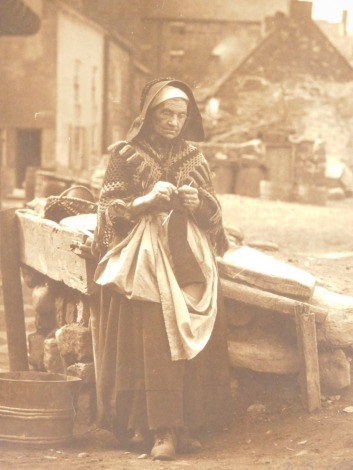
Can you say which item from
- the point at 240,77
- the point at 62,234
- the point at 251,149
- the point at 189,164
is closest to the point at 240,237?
the point at 62,234

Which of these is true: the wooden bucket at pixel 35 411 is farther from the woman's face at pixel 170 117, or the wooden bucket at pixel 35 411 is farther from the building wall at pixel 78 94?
the building wall at pixel 78 94

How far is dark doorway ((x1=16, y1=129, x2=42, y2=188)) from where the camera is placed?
65.4 ft

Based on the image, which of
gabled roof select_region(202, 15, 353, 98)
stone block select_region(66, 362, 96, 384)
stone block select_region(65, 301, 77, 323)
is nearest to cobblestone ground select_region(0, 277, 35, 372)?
stone block select_region(65, 301, 77, 323)

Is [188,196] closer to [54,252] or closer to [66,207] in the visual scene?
[54,252]

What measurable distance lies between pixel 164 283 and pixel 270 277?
32.4 inches

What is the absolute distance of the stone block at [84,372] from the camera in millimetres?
6293

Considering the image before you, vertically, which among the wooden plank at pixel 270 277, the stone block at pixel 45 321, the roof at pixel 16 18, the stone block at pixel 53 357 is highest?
the roof at pixel 16 18

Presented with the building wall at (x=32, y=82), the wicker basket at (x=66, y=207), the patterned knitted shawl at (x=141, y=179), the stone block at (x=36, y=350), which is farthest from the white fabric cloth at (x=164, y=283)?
Result: the building wall at (x=32, y=82)

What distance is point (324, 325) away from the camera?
584 centimetres

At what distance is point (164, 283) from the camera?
17.6ft

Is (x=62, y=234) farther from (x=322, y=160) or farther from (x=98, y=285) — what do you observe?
(x=322, y=160)

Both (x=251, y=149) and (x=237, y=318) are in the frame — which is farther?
(x=251, y=149)

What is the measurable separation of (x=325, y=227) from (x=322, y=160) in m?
6.55

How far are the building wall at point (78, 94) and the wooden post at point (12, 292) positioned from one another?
29.2 ft
